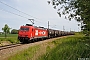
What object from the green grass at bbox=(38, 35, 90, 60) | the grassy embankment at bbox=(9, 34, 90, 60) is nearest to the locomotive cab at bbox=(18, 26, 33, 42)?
the grassy embankment at bbox=(9, 34, 90, 60)

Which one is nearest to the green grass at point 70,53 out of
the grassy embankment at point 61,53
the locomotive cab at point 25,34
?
the grassy embankment at point 61,53

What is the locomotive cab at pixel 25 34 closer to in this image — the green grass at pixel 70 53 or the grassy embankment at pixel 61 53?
the grassy embankment at pixel 61 53

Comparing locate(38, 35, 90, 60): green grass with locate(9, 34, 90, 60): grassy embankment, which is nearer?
locate(38, 35, 90, 60): green grass

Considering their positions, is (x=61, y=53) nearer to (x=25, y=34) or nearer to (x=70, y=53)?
(x=70, y=53)

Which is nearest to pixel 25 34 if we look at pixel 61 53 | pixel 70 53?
pixel 61 53

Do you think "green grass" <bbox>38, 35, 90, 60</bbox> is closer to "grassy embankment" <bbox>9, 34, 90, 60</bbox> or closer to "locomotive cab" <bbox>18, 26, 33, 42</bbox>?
"grassy embankment" <bbox>9, 34, 90, 60</bbox>

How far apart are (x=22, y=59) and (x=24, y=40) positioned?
54.5ft

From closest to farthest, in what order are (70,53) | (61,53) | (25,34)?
(70,53) < (61,53) < (25,34)

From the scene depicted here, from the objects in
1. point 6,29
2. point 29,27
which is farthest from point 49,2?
point 6,29

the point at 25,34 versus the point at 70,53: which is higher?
the point at 25,34

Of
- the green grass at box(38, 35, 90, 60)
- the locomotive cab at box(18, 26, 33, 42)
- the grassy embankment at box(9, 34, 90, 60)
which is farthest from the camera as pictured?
the locomotive cab at box(18, 26, 33, 42)

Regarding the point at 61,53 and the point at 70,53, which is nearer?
the point at 70,53

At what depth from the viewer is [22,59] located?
1114cm

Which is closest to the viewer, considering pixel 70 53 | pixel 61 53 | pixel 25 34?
pixel 70 53
